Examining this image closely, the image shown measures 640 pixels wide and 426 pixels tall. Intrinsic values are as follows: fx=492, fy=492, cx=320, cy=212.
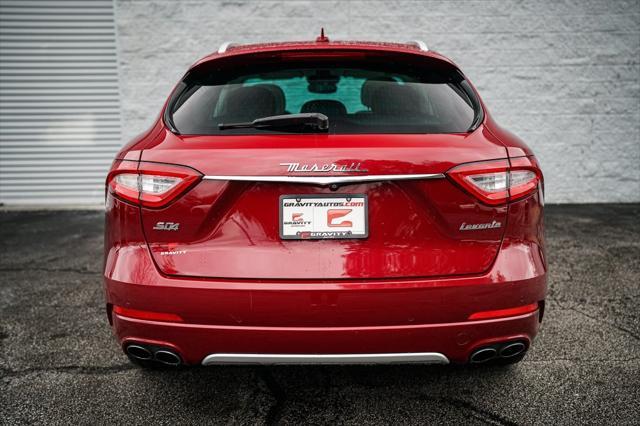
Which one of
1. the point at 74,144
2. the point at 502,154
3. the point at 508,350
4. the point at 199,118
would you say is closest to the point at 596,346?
the point at 508,350

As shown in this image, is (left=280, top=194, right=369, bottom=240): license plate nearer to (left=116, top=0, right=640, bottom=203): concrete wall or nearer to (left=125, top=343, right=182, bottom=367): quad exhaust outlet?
(left=125, top=343, right=182, bottom=367): quad exhaust outlet

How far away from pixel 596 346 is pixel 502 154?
1725 millimetres

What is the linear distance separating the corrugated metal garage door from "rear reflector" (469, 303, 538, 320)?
7.37 metres

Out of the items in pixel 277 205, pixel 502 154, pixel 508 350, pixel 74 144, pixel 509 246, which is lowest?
pixel 74 144

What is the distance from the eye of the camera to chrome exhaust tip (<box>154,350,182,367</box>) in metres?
1.90

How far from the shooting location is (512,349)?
1.94 meters

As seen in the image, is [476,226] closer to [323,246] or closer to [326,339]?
[323,246]

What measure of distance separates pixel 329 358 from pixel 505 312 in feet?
2.27

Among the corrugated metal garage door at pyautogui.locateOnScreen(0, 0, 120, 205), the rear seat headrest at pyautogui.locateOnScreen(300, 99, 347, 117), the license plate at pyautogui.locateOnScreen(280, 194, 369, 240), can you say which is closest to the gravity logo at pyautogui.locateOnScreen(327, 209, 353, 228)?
the license plate at pyautogui.locateOnScreen(280, 194, 369, 240)

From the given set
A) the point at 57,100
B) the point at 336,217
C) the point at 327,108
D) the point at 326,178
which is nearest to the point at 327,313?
the point at 336,217

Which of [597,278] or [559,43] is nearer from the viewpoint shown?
[597,278]

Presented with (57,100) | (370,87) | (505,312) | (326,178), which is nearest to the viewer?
(326,178)

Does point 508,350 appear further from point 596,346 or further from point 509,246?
point 596,346

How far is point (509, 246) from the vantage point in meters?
1.90
